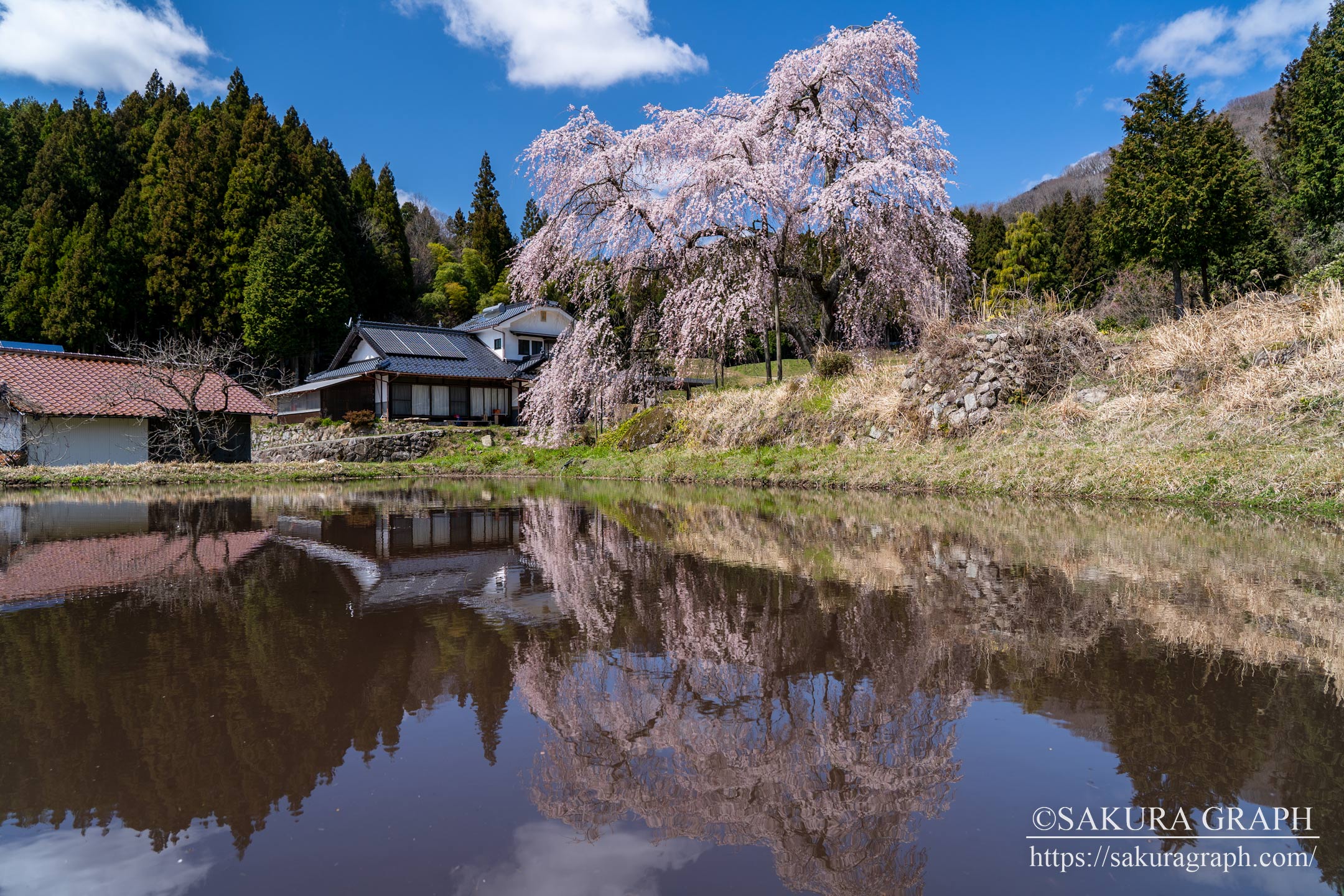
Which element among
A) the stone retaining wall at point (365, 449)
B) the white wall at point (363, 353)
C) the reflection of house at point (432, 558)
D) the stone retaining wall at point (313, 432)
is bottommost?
the reflection of house at point (432, 558)

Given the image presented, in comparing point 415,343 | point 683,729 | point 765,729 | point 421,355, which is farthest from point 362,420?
point 765,729

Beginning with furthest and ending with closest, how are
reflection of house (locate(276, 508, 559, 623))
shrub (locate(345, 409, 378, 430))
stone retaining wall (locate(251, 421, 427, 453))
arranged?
shrub (locate(345, 409, 378, 430)) < stone retaining wall (locate(251, 421, 427, 453)) < reflection of house (locate(276, 508, 559, 623))

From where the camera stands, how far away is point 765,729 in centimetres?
269

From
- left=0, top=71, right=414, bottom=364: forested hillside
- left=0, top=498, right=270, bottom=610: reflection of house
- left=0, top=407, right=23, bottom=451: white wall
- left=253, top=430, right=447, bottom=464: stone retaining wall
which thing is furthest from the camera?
left=0, top=71, right=414, bottom=364: forested hillside

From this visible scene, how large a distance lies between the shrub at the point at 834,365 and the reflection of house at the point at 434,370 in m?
16.2

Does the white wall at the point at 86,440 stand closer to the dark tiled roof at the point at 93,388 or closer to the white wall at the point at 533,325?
the dark tiled roof at the point at 93,388

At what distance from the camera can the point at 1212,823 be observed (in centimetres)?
209

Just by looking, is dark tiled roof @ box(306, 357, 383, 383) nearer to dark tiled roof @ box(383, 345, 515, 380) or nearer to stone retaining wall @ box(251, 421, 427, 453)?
dark tiled roof @ box(383, 345, 515, 380)

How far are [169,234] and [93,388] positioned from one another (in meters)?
19.4

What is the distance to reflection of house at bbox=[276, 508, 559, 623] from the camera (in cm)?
491

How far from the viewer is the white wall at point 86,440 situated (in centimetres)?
1869

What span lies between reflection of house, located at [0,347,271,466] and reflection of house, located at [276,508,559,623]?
14.1 metres

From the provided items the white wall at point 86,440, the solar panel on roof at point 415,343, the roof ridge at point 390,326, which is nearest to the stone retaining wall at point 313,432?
the solar panel on roof at point 415,343

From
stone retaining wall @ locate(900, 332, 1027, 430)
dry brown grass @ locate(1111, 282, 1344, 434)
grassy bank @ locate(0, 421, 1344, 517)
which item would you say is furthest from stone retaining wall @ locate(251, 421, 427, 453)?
dry brown grass @ locate(1111, 282, 1344, 434)
